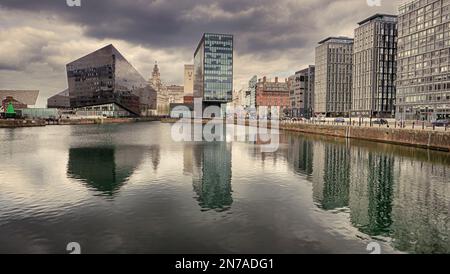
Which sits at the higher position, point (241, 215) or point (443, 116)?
point (443, 116)

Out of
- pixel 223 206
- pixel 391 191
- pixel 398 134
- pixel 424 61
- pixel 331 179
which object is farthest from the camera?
pixel 424 61

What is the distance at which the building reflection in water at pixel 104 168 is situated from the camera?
30.5 meters

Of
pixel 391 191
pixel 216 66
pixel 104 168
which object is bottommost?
pixel 391 191

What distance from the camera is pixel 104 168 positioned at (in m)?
39.3

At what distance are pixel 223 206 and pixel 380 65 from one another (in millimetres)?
178421

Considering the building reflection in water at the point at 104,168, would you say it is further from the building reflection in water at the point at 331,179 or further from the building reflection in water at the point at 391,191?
the building reflection in water at the point at 391,191

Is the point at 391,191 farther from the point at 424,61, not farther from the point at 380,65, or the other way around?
the point at 380,65

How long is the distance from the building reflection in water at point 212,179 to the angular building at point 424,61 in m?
98.6

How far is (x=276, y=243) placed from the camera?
17.2 meters

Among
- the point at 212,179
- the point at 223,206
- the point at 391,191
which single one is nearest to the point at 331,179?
the point at 391,191

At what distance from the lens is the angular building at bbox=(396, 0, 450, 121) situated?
12700 cm

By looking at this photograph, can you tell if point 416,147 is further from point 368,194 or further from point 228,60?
point 228,60
